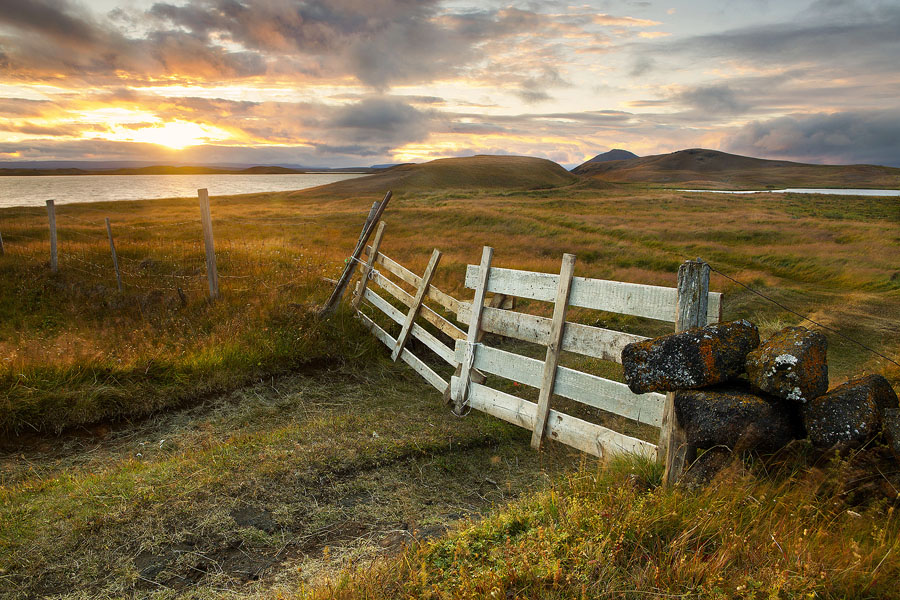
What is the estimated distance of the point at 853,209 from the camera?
49969 mm

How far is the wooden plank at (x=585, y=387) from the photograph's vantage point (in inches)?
205

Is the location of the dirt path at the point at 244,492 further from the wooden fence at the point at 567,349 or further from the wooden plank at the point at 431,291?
the wooden plank at the point at 431,291

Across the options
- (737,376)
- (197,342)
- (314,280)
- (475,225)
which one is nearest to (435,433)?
(737,376)

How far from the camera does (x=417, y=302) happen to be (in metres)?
8.66

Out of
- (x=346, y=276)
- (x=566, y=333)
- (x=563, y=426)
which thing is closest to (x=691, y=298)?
(x=566, y=333)

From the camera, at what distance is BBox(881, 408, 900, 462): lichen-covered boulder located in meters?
3.40

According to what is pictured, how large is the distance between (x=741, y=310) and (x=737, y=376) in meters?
10.8

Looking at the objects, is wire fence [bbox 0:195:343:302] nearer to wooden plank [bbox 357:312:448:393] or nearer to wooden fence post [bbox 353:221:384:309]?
wooden fence post [bbox 353:221:384:309]

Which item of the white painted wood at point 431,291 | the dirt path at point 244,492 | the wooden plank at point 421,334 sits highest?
the white painted wood at point 431,291

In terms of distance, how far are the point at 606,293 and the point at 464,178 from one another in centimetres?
10279

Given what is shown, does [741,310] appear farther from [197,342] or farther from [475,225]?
[475,225]

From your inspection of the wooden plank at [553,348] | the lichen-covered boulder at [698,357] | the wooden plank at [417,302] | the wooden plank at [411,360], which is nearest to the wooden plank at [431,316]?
the wooden plank at [417,302]

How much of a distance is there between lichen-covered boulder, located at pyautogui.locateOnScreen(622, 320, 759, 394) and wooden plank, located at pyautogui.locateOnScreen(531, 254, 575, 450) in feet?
5.10

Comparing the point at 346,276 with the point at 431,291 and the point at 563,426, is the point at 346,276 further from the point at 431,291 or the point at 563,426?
the point at 563,426
